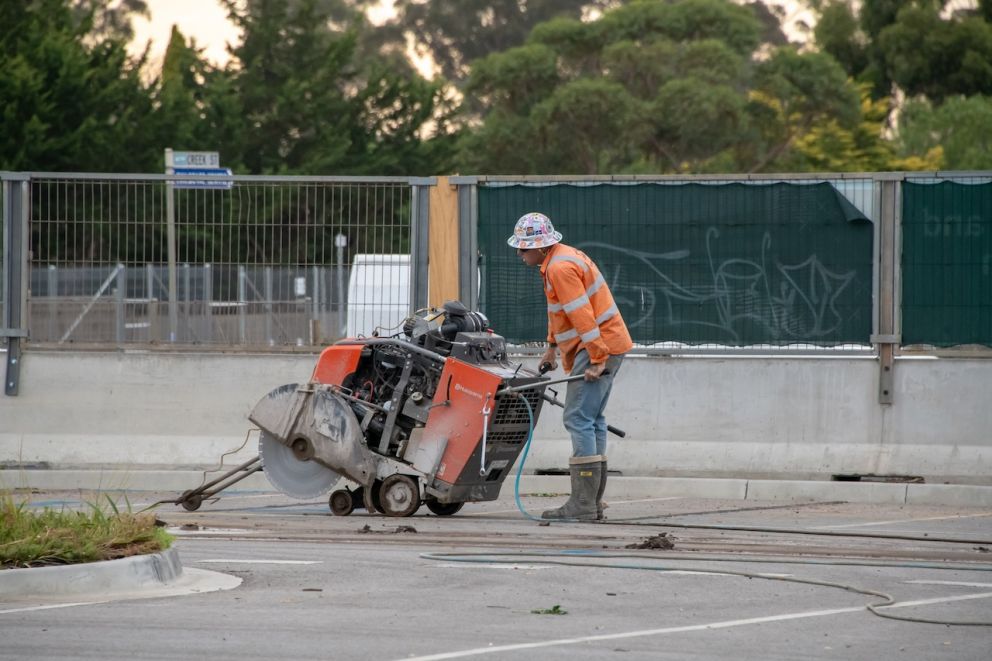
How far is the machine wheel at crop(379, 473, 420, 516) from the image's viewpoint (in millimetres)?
10812

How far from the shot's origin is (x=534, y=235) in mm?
10703

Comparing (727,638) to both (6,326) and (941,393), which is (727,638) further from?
(6,326)

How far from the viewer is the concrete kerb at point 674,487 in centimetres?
1233

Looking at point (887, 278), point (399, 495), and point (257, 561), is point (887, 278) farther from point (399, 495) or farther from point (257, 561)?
point (257, 561)

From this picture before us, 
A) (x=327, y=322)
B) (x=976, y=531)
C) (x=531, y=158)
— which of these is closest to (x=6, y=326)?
(x=327, y=322)

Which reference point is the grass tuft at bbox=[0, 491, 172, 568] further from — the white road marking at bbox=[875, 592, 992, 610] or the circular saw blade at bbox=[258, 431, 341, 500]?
the white road marking at bbox=[875, 592, 992, 610]

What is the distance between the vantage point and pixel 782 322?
13086 millimetres

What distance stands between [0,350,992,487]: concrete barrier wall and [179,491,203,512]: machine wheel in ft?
4.64

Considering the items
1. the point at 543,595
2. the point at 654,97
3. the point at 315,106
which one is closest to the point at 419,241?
the point at 543,595

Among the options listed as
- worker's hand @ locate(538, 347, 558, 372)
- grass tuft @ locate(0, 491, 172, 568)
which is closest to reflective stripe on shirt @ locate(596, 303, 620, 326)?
worker's hand @ locate(538, 347, 558, 372)

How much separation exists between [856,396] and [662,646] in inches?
268

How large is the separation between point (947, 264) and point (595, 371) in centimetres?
389

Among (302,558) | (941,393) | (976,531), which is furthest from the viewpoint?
(941,393)

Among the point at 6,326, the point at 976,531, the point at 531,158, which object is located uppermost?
the point at 531,158
